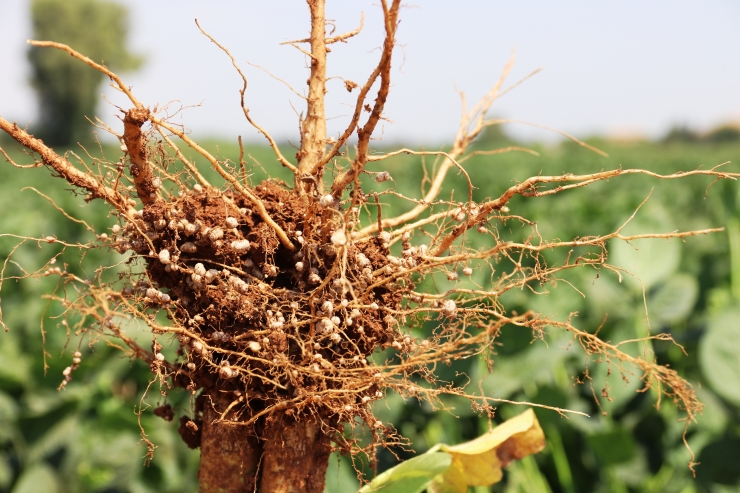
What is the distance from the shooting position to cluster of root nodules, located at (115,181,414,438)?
1211 millimetres

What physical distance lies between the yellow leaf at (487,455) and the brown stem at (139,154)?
2.56 ft

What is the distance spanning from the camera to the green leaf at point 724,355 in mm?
2535

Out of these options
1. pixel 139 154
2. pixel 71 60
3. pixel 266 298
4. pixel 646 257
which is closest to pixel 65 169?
pixel 139 154

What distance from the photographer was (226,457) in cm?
131

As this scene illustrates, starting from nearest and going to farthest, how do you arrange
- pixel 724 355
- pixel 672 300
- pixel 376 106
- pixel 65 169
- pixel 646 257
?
pixel 376 106
pixel 65 169
pixel 724 355
pixel 646 257
pixel 672 300

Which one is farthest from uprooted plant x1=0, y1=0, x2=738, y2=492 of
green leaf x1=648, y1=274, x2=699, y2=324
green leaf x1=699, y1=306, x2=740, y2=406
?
green leaf x1=648, y1=274, x2=699, y2=324

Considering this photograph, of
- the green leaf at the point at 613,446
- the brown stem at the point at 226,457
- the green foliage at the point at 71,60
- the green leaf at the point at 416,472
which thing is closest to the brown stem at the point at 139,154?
the brown stem at the point at 226,457

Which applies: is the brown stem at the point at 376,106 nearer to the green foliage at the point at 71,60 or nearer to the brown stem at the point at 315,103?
the brown stem at the point at 315,103

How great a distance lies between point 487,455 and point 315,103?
812mm

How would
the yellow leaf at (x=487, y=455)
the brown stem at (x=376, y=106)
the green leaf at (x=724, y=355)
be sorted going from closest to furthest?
the brown stem at (x=376, y=106)
the yellow leaf at (x=487, y=455)
the green leaf at (x=724, y=355)

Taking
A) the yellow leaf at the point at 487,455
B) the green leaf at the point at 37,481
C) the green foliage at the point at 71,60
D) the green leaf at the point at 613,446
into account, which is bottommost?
the green leaf at the point at 613,446

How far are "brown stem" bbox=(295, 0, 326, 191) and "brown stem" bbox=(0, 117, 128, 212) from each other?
37cm

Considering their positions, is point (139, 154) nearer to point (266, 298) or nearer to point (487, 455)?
point (266, 298)

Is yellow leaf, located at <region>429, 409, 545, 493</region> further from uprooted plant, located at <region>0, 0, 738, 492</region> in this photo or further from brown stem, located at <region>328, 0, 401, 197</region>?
brown stem, located at <region>328, 0, 401, 197</region>
